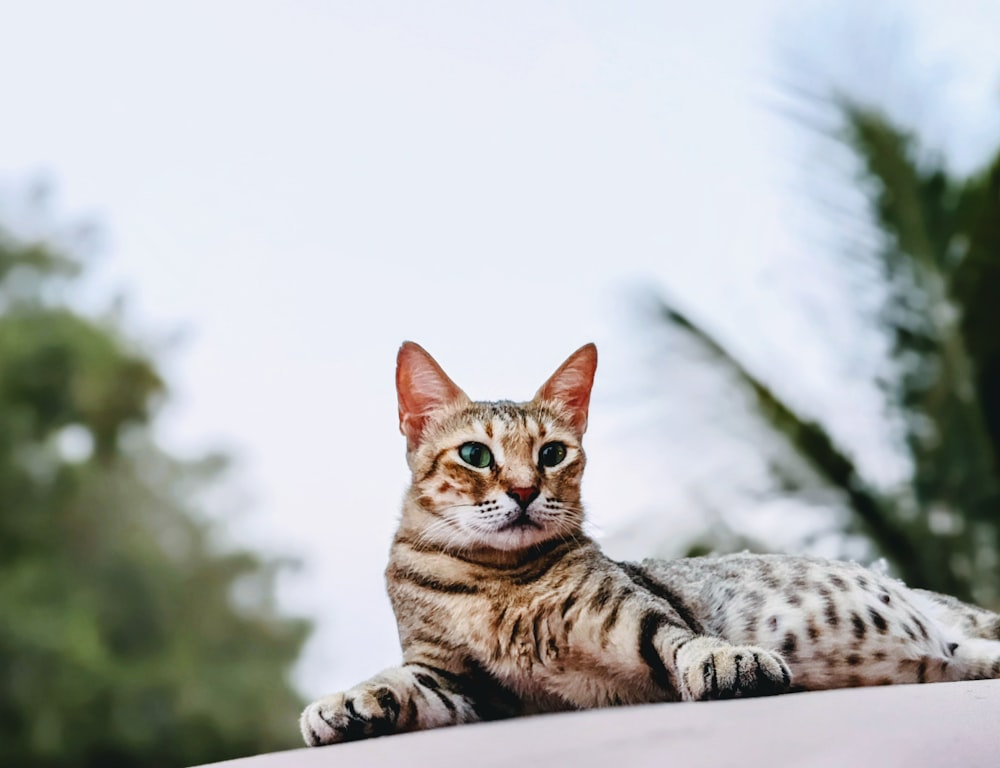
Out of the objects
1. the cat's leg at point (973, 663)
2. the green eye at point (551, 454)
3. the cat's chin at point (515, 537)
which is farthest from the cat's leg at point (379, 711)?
the cat's leg at point (973, 663)

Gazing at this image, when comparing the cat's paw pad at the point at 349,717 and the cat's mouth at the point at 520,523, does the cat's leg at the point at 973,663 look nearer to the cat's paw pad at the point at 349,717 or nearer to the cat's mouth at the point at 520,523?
the cat's mouth at the point at 520,523

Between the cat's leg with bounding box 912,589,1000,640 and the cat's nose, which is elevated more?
the cat's nose

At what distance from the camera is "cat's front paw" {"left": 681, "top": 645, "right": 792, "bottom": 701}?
98cm

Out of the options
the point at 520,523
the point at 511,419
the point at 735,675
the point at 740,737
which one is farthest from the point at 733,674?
the point at 511,419

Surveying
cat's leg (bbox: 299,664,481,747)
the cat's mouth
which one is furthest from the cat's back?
cat's leg (bbox: 299,664,481,747)

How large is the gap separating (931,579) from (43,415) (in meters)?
4.47

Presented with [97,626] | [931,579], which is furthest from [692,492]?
[97,626]

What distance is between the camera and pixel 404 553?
4.08 feet

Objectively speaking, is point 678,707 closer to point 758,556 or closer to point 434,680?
point 434,680

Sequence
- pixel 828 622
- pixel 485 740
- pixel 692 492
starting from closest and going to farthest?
1. pixel 485 740
2. pixel 828 622
3. pixel 692 492

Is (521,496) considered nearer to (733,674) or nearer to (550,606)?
(550,606)

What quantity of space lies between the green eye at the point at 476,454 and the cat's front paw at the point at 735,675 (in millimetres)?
327

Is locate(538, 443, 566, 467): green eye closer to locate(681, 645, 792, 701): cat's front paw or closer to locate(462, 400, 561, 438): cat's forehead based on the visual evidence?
locate(462, 400, 561, 438): cat's forehead

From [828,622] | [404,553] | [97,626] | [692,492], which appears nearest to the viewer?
[828,622]
